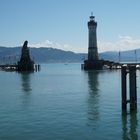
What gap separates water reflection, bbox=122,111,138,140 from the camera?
2477 cm

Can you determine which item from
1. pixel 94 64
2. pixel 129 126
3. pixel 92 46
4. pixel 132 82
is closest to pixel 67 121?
pixel 129 126

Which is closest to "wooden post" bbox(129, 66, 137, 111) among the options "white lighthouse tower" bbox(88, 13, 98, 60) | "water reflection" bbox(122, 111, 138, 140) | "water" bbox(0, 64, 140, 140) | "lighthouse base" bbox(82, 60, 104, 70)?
"water reflection" bbox(122, 111, 138, 140)

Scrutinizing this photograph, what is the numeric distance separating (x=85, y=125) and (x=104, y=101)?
13.9 metres

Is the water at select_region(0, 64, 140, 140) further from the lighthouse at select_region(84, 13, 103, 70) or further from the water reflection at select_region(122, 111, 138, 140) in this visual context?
the lighthouse at select_region(84, 13, 103, 70)

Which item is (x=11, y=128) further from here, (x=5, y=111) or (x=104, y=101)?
(x=104, y=101)

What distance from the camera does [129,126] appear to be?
2769 centimetres

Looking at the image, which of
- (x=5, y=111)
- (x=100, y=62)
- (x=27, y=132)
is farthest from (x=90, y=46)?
(x=27, y=132)

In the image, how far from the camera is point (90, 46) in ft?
440

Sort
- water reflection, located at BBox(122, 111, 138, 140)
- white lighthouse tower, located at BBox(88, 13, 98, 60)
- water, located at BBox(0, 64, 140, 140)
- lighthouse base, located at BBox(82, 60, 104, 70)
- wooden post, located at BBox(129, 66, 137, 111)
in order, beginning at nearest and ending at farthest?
water reflection, located at BBox(122, 111, 138, 140)
water, located at BBox(0, 64, 140, 140)
wooden post, located at BBox(129, 66, 137, 111)
white lighthouse tower, located at BBox(88, 13, 98, 60)
lighthouse base, located at BBox(82, 60, 104, 70)

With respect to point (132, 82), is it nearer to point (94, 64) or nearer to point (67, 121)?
point (67, 121)

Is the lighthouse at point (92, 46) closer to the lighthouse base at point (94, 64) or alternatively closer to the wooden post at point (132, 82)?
the lighthouse base at point (94, 64)

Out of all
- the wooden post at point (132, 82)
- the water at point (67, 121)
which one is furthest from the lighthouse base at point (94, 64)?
the wooden post at point (132, 82)

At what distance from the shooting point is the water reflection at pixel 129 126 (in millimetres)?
24766

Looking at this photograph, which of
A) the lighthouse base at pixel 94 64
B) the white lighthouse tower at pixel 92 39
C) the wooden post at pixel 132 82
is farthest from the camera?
the lighthouse base at pixel 94 64
